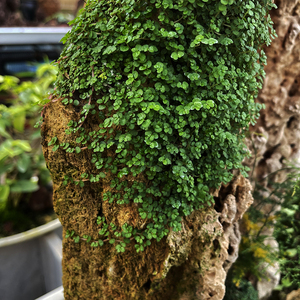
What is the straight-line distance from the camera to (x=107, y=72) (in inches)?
43.1

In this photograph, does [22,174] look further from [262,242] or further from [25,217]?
[262,242]

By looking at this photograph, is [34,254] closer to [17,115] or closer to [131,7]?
[17,115]

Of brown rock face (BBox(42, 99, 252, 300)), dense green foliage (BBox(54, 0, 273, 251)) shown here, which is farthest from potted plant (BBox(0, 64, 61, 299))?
dense green foliage (BBox(54, 0, 273, 251))

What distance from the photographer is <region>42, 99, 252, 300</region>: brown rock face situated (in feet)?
4.16

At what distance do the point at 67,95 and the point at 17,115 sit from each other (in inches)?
54.9

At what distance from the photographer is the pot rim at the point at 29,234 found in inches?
77.0

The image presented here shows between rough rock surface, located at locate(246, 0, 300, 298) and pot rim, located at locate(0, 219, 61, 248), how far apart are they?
1636mm

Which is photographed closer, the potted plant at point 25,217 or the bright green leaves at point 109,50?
the bright green leaves at point 109,50

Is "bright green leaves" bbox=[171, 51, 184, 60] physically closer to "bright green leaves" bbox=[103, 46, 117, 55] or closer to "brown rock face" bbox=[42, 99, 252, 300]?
"bright green leaves" bbox=[103, 46, 117, 55]

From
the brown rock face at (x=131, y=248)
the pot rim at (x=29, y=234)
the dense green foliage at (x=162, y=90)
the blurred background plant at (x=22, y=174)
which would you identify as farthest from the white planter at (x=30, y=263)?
the dense green foliage at (x=162, y=90)

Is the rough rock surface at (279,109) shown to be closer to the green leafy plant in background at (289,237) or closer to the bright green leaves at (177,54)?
the green leafy plant in background at (289,237)

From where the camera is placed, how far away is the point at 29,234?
2031mm

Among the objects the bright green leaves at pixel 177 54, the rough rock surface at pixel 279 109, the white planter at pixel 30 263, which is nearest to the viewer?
the bright green leaves at pixel 177 54

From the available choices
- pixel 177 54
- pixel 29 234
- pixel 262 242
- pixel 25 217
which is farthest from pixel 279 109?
pixel 25 217
